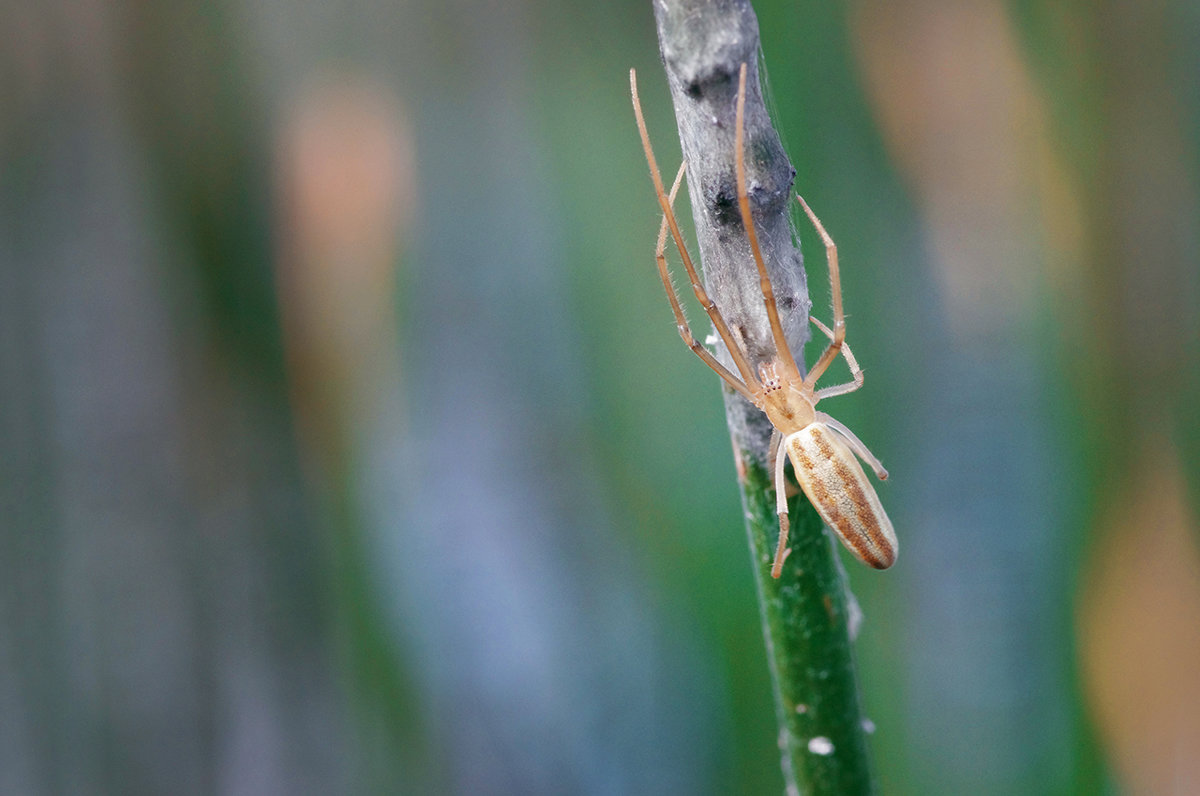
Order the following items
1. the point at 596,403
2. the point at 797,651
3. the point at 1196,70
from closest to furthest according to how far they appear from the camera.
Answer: the point at 797,651 < the point at 1196,70 < the point at 596,403

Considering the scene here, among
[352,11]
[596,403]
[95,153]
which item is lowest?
[596,403]

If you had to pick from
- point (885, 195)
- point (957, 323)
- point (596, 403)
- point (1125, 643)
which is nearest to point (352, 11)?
point (596, 403)

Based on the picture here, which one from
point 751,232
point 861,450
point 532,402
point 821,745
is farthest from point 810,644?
point 532,402

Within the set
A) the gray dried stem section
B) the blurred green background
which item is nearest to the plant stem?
the gray dried stem section

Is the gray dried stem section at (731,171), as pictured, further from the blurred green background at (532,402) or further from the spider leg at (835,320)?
the blurred green background at (532,402)

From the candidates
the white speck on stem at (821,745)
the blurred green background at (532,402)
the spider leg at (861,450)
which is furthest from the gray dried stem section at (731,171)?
the blurred green background at (532,402)

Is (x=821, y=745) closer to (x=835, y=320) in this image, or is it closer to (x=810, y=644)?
(x=810, y=644)

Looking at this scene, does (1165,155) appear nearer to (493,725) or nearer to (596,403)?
(596,403)
